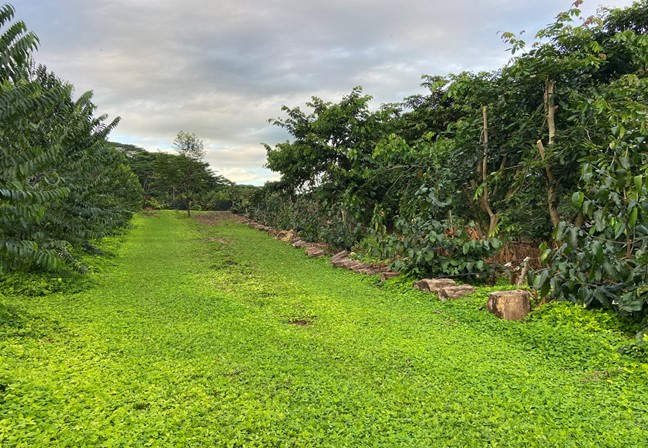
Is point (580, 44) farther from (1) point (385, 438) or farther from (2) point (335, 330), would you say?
(1) point (385, 438)

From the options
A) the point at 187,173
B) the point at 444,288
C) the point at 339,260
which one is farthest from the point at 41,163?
the point at 187,173

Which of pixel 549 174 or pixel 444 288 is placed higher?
pixel 549 174

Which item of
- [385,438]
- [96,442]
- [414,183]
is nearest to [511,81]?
[414,183]

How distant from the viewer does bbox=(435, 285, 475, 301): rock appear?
17.1ft

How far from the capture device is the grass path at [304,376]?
94.6 inches

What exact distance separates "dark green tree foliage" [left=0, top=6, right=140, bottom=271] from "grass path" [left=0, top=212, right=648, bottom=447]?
110 cm

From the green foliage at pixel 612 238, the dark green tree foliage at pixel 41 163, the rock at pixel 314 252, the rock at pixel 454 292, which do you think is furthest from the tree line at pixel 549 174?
the dark green tree foliage at pixel 41 163

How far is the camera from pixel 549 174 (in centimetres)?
596

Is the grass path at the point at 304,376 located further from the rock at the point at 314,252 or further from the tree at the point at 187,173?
the tree at the point at 187,173

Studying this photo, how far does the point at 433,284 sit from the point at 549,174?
7.64ft

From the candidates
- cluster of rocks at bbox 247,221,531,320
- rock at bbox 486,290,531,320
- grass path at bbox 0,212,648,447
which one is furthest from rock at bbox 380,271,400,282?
rock at bbox 486,290,531,320

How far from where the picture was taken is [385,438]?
2373 mm

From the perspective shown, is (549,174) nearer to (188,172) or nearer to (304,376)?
(304,376)

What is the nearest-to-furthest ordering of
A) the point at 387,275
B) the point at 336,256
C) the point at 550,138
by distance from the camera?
the point at 550,138 → the point at 387,275 → the point at 336,256
